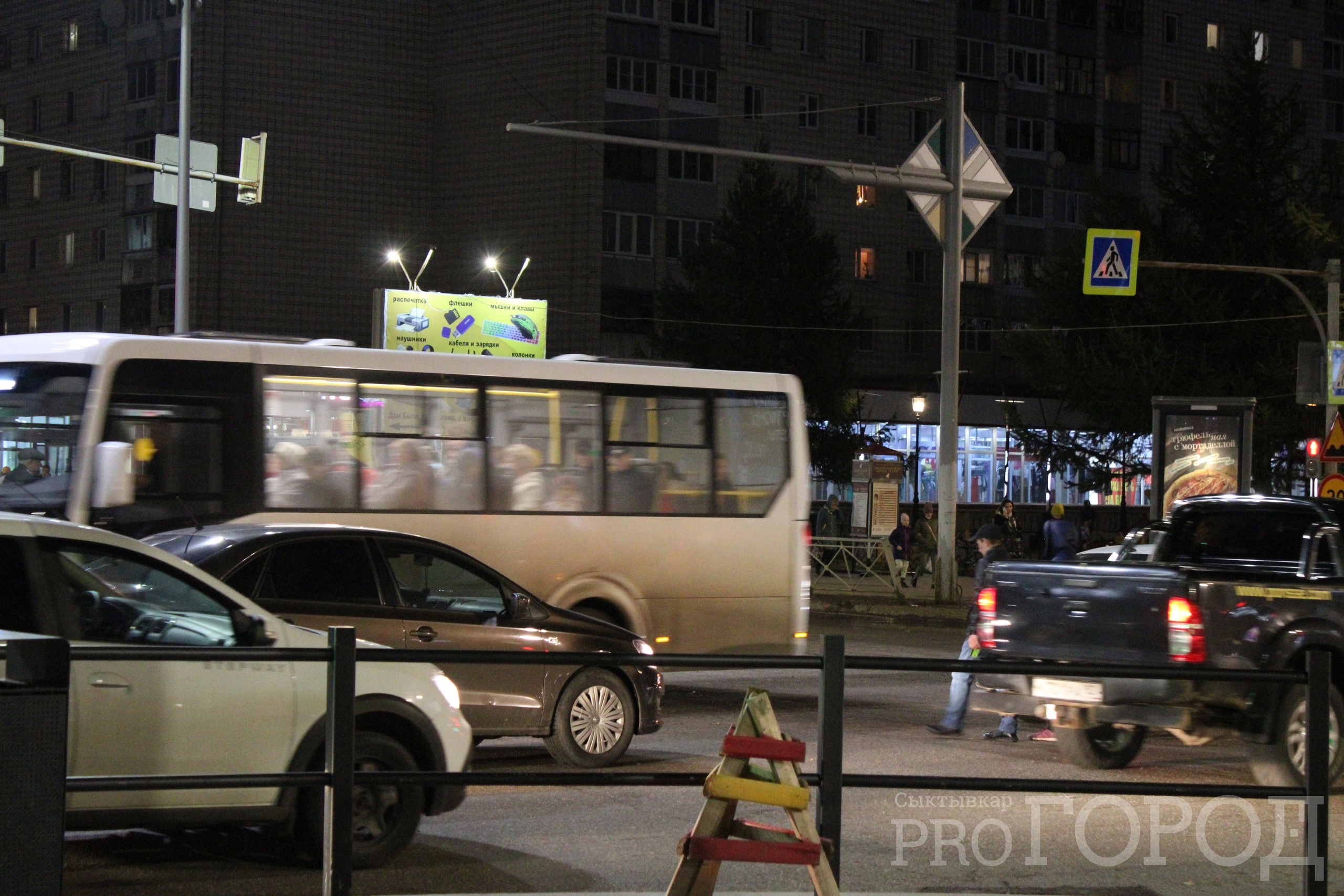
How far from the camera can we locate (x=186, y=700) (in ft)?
22.6

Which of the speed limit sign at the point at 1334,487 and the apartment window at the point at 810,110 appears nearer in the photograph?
the speed limit sign at the point at 1334,487

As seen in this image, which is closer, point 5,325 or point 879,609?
point 879,609

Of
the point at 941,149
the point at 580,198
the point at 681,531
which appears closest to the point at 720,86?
the point at 580,198

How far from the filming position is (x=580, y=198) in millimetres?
48969

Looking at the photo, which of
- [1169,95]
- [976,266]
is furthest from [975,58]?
[1169,95]

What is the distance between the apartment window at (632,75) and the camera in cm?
4959

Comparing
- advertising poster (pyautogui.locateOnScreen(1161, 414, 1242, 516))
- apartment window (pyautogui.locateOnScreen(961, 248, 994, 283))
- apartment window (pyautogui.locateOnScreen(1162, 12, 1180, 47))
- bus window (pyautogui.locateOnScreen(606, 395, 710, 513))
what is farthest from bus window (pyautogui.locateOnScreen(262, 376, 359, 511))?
apartment window (pyautogui.locateOnScreen(1162, 12, 1180, 47))

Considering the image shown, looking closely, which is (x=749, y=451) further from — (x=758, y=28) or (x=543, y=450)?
(x=758, y=28)

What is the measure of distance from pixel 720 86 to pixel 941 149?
26468mm

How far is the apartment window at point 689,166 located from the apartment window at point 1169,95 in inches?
776

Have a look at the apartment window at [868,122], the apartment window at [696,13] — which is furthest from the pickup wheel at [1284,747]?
the apartment window at [868,122]

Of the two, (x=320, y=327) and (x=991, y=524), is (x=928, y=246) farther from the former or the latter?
(x=991, y=524)

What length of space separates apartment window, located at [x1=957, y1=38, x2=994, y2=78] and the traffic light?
2865 centimetres

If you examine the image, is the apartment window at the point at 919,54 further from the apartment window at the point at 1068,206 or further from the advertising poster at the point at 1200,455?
the advertising poster at the point at 1200,455
